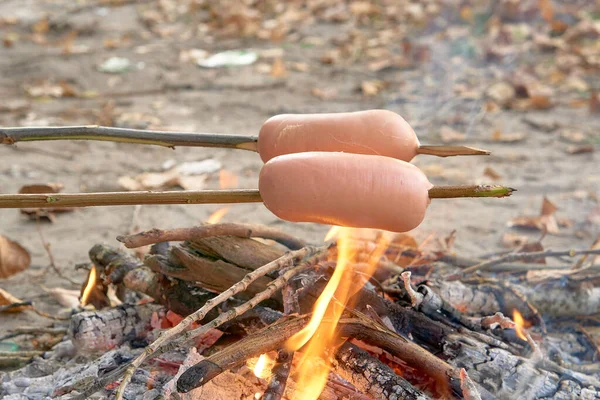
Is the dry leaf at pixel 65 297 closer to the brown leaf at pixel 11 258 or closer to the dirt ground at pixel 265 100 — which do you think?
the dirt ground at pixel 265 100

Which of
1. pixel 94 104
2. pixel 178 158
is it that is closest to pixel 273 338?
pixel 178 158

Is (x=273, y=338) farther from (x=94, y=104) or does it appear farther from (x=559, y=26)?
(x=559, y=26)

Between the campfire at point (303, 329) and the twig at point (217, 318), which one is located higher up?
the twig at point (217, 318)

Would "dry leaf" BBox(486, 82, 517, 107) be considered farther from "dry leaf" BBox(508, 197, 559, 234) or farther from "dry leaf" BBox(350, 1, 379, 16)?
"dry leaf" BBox(350, 1, 379, 16)

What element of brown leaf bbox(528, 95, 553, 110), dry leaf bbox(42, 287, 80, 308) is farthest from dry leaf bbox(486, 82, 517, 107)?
dry leaf bbox(42, 287, 80, 308)

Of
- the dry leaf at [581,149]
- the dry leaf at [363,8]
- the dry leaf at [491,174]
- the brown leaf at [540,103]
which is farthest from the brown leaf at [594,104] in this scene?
the dry leaf at [363,8]

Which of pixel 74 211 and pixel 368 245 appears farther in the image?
pixel 74 211

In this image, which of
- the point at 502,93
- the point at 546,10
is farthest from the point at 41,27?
the point at 546,10
